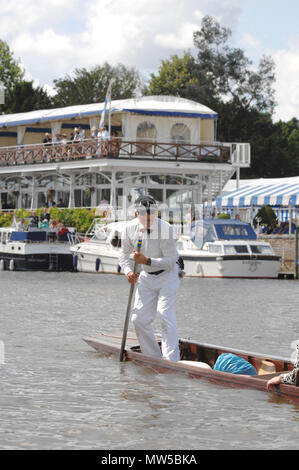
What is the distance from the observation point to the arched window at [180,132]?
50.5 m

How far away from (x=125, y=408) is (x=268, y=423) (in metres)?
1.78

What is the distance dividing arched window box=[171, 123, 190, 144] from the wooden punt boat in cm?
3670

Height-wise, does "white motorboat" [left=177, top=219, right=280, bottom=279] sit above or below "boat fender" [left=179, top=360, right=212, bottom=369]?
above

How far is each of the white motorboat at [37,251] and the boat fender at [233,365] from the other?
28.9 meters

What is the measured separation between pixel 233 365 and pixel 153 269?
167 cm

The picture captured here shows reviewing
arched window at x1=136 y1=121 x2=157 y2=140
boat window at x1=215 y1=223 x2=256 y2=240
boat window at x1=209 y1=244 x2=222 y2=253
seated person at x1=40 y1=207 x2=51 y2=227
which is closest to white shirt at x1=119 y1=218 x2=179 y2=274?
boat window at x1=209 y1=244 x2=222 y2=253

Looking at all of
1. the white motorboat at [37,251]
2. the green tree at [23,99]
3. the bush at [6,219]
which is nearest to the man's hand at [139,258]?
the white motorboat at [37,251]

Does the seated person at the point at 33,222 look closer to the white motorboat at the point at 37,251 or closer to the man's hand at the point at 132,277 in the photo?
the white motorboat at the point at 37,251

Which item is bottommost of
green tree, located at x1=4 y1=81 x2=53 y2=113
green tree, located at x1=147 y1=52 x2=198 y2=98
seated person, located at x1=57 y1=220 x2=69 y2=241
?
seated person, located at x1=57 y1=220 x2=69 y2=241

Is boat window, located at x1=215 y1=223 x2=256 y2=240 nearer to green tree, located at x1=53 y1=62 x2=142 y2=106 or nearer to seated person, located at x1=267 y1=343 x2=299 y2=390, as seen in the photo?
seated person, located at x1=267 y1=343 x2=299 y2=390

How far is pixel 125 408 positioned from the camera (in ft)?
35.7

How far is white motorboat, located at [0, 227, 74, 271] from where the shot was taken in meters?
40.7

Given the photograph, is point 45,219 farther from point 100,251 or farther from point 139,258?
point 139,258

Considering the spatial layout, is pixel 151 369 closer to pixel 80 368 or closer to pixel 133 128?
pixel 80 368
